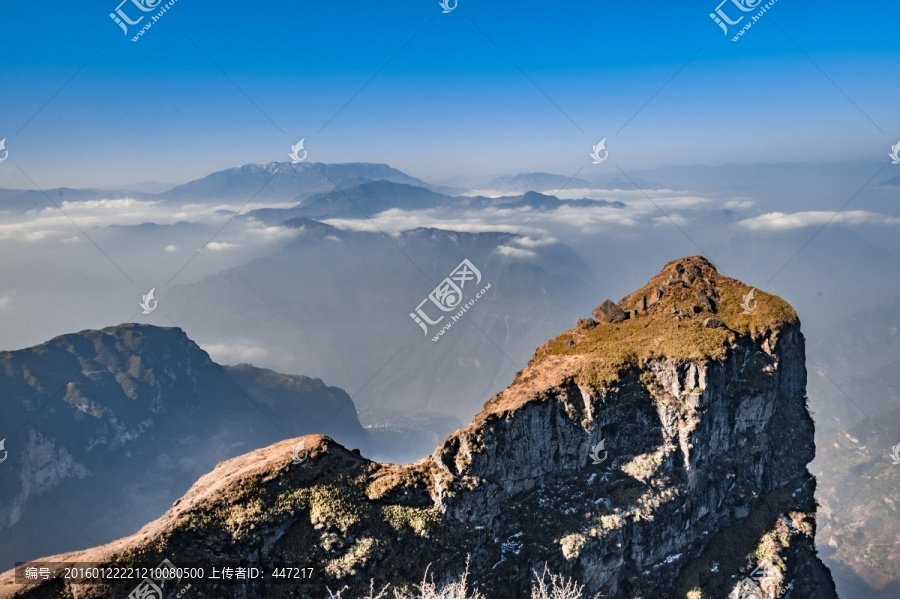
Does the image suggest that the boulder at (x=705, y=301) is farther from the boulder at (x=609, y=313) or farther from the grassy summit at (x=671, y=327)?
the boulder at (x=609, y=313)

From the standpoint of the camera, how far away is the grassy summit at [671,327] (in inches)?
1607

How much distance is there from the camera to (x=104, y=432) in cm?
16188

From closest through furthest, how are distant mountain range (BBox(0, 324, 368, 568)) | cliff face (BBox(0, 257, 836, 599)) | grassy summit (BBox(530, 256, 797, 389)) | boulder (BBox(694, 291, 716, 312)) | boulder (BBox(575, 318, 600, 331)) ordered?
cliff face (BBox(0, 257, 836, 599)) → grassy summit (BBox(530, 256, 797, 389)) → boulder (BBox(694, 291, 716, 312)) → boulder (BBox(575, 318, 600, 331)) → distant mountain range (BBox(0, 324, 368, 568))

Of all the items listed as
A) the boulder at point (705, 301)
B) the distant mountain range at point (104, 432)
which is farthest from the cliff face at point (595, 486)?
the distant mountain range at point (104, 432)

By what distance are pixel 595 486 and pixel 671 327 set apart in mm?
14349

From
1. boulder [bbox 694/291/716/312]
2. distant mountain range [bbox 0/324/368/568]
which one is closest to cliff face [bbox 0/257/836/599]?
boulder [bbox 694/291/716/312]

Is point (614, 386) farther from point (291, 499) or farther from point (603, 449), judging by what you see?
point (291, 499)

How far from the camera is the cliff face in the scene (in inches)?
1253

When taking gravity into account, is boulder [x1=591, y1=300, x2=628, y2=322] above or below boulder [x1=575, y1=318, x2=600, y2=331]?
above

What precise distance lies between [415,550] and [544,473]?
1051 centimetres

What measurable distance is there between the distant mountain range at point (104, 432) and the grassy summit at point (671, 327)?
143862 millimetres

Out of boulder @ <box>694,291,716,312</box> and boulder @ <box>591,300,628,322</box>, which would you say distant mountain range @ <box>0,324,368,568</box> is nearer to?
Result: boulder @ <box>591,300,628,322</box>

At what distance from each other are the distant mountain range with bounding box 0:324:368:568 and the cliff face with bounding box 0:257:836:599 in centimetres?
13229

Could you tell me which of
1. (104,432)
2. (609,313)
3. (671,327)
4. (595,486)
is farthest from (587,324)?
(104,432)
